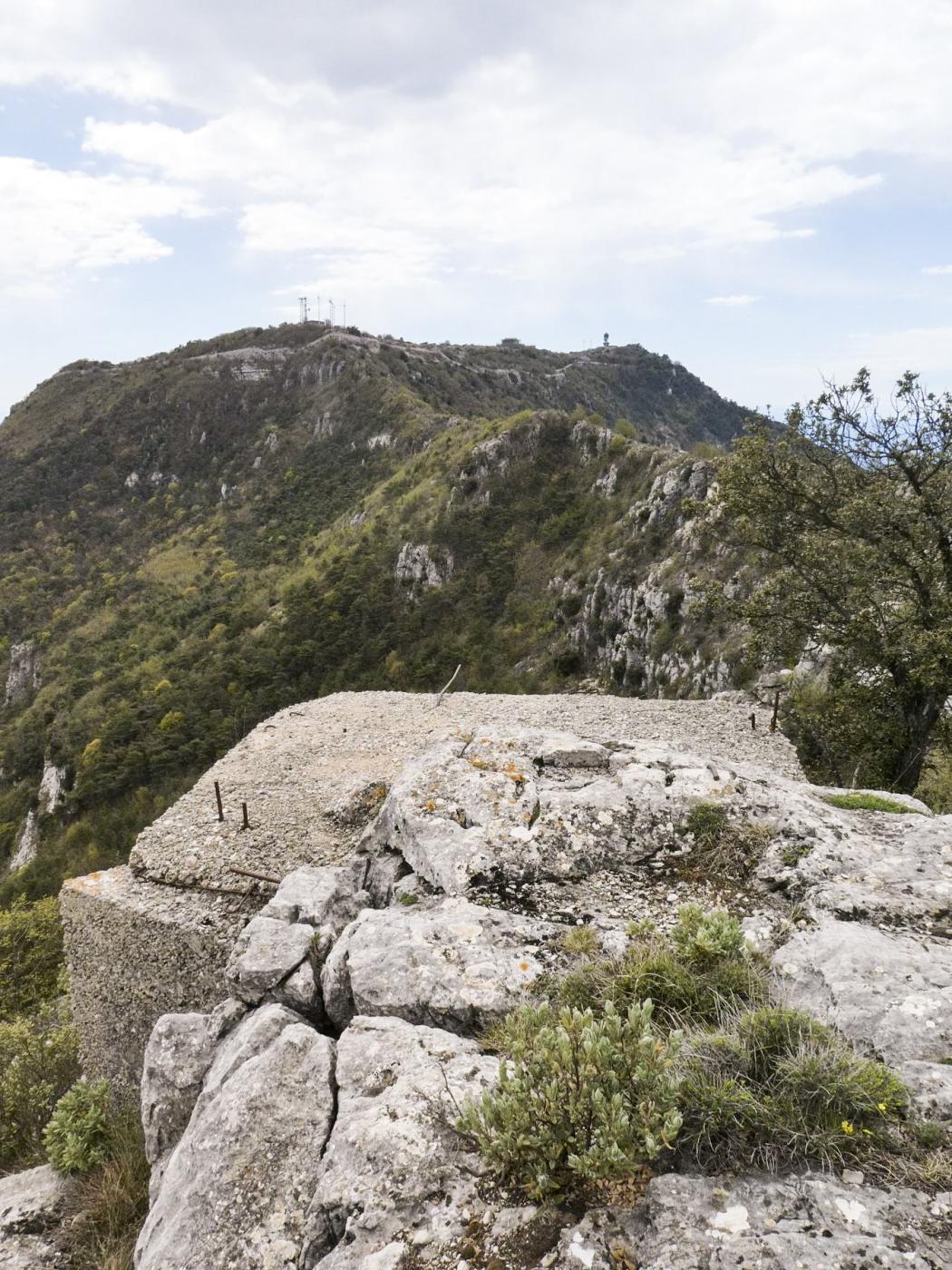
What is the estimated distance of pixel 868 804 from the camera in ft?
25.0

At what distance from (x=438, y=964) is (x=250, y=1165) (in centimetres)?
168

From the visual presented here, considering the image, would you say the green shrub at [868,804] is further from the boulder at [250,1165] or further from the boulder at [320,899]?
the boulder at [250,1165]

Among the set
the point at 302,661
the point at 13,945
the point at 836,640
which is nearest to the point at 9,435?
the point at 302,661

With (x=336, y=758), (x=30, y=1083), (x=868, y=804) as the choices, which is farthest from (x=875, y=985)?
(x=30, y=1083)

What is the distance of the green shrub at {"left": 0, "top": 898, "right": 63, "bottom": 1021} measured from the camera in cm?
2377

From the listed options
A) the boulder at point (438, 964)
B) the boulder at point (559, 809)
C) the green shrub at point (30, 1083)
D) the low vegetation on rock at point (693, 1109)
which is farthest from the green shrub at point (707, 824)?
the green shrub at point (30, 1083)


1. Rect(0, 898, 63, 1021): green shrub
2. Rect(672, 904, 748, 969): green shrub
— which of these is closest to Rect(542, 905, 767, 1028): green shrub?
Rect(672, 904, 748, 969): green shrub

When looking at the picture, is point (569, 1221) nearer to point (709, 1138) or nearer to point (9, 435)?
point (709, 1138)

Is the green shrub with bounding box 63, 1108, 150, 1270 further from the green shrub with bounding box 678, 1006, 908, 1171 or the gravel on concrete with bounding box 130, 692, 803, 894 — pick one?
the green shrub with bounding box 678, 1006, 908, 1171

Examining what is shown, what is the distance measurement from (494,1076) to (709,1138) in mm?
1337

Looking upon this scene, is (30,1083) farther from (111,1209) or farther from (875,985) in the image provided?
(875,985)

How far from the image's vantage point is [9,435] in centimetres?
11512

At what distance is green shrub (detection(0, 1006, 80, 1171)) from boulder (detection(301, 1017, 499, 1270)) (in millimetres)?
8650

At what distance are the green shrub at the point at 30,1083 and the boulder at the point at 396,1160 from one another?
8650 millimetres
